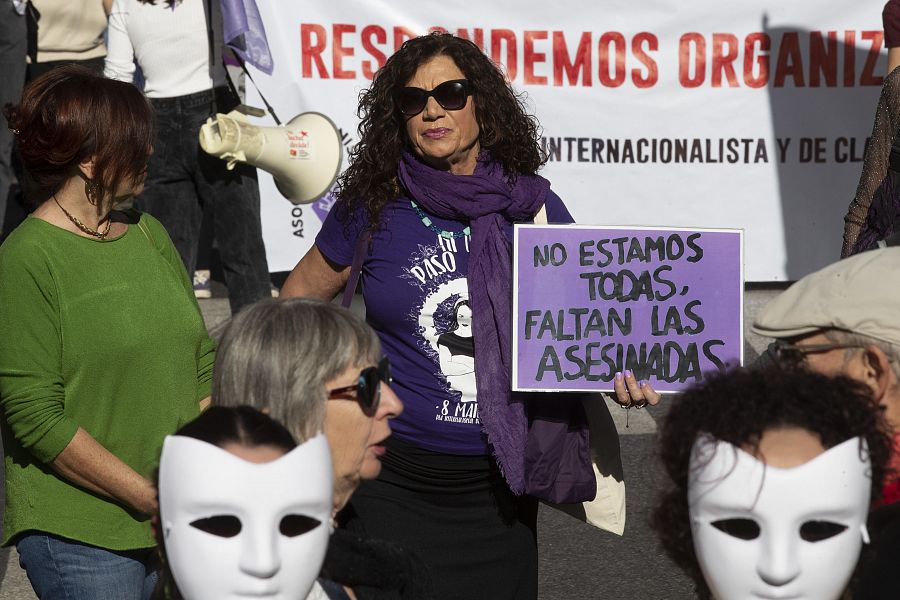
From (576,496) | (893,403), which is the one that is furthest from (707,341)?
(893,403)

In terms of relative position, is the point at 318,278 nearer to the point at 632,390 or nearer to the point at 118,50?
the point at 632,390

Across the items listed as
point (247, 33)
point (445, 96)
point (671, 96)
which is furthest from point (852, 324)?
point (671, 96)

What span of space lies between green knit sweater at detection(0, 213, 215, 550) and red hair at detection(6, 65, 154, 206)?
0.13 metres

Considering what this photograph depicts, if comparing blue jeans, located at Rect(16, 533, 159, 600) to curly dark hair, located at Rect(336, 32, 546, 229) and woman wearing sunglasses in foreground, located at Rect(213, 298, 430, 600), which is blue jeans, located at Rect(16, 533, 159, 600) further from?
curly dark hair, located at Rect(336, 32, 546, 229)

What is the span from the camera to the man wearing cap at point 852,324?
7.69 ft

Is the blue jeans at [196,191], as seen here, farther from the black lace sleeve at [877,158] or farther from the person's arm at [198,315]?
the black lace sleeve at [877,158]

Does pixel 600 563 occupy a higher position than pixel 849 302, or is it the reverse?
pixel 849 302

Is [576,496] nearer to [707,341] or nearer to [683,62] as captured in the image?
[707,341]

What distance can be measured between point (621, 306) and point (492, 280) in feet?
1.04

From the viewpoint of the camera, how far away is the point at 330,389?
2463 millimetres

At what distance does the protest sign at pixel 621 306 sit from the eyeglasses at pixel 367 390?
2.70 ft

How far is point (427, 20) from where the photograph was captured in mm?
7699

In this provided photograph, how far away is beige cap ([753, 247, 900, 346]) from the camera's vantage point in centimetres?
237

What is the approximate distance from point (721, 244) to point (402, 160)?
2.83 ft
